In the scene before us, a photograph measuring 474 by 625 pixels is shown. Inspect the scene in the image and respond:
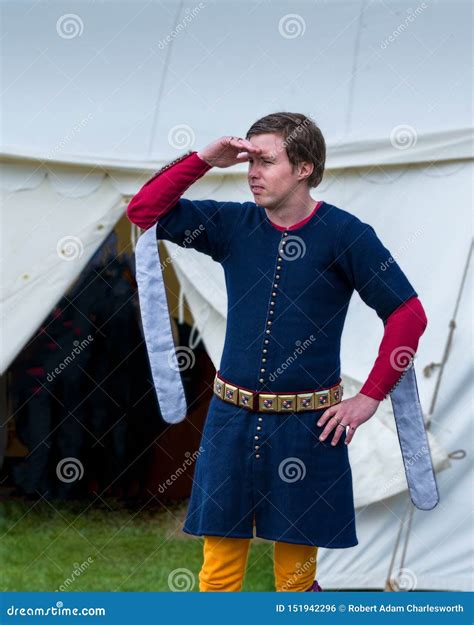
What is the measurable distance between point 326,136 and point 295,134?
1.44m

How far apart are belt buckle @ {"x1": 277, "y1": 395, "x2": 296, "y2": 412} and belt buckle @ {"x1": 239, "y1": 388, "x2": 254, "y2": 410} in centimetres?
6

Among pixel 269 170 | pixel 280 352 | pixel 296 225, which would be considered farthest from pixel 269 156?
pixel 280 352

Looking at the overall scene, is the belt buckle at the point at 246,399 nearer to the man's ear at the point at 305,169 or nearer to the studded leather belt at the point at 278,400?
the studded leather belt at the point at 278,400

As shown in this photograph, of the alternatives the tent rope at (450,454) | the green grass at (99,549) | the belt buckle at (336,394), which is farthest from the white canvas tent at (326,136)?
the belt buckle at (336,394)

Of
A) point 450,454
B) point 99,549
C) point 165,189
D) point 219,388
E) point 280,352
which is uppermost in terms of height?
point 165,189

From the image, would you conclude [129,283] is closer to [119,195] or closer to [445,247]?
[119,195]

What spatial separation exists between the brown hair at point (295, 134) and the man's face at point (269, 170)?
0.01 m

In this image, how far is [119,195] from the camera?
12.7 feet

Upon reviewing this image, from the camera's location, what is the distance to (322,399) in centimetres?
248

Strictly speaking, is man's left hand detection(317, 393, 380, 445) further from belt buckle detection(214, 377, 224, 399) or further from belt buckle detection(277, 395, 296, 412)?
belt buckle detection(214, 377, 224, 399)

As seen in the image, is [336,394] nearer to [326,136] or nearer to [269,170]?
[269,170]

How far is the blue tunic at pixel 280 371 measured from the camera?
245cm

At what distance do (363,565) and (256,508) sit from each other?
1.54 meters

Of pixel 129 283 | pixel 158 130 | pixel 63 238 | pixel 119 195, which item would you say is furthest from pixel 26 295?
pixel 129 283
